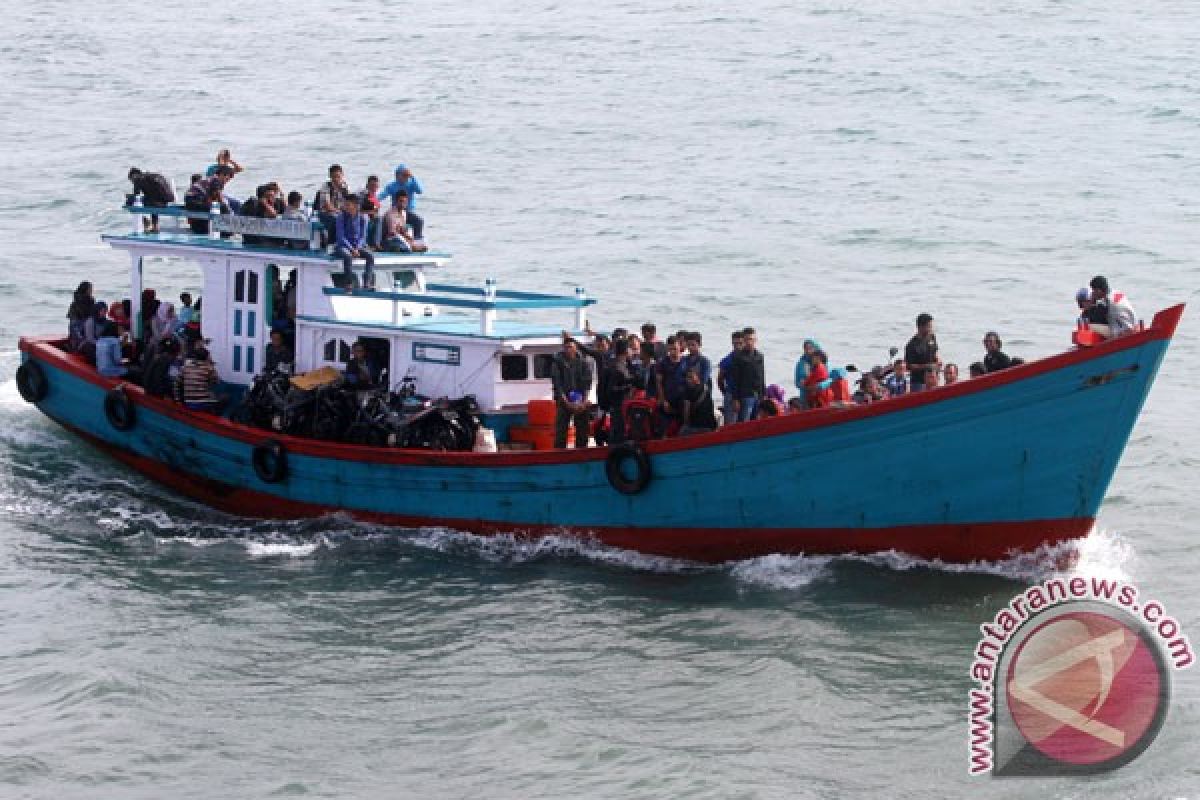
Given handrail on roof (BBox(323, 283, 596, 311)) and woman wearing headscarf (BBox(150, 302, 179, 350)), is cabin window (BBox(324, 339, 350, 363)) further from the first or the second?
woman wearing headscarf (BBox(150, 302, 179, 350))

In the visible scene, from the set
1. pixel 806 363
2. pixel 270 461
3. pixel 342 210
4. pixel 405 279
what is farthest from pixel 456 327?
pixel 806 363

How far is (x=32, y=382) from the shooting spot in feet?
83.6

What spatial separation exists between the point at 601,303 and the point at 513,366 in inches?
505

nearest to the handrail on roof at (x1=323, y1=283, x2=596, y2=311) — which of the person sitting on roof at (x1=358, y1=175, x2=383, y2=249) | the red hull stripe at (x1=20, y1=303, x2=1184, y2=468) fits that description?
the person sitting on roof at (x1=358, y1=175, x2=383, y2=249)

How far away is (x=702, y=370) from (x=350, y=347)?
4.98 meters

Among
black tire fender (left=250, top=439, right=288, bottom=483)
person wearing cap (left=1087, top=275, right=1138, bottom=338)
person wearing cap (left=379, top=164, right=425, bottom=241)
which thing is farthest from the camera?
person wearing cap (left=379, top=164, right=425, bottom=241)

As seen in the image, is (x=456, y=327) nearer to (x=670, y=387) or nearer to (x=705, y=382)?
(x=670, y=387)

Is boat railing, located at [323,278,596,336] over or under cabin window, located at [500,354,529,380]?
over

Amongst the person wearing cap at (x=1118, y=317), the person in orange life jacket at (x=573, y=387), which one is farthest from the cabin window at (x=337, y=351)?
the person wearing cap at (x=1118, y=317)

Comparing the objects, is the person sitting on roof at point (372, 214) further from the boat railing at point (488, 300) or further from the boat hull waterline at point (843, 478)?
the boat hull waterline at point (843, 478)

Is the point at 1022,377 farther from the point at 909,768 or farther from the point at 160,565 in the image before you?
the point at 160,565

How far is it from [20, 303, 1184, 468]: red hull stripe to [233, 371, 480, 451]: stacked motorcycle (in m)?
0.20

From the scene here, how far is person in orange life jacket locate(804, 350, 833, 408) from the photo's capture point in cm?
1898

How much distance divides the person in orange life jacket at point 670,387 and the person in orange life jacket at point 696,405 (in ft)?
0.23
